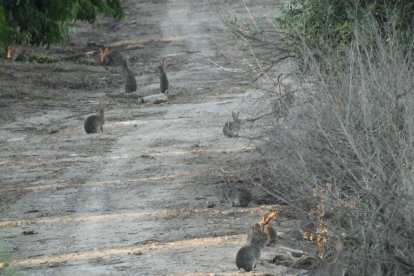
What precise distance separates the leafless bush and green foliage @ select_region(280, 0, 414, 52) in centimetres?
153

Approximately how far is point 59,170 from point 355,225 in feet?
22.8

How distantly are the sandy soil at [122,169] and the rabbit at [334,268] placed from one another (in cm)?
107

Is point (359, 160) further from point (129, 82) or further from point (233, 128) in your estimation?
point (129, 82)

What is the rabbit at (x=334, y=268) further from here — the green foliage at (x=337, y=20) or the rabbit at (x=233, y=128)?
the rabbit at (x=233, y=128)

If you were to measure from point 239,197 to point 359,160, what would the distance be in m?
3.28

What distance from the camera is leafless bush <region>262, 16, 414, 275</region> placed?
33.0 ft

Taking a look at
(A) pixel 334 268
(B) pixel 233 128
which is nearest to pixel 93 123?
(B) pixel 233 128

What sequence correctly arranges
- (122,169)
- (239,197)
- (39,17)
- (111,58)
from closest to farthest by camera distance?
(239,197), (122,169), (39,17), (111,58)

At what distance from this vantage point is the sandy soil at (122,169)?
12.1 metres

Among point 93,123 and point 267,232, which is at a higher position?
point 267,232

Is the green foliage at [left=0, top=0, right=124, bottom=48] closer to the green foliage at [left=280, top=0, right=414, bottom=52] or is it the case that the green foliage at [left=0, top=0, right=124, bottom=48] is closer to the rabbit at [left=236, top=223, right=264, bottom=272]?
the green foliage at [left=280, top=0, right=414, bottom=52]

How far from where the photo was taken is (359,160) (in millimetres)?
10727

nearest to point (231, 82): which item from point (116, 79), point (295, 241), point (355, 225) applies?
point (116, 79)

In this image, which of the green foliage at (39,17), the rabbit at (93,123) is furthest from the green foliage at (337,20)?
the green foliage at (39,17)
